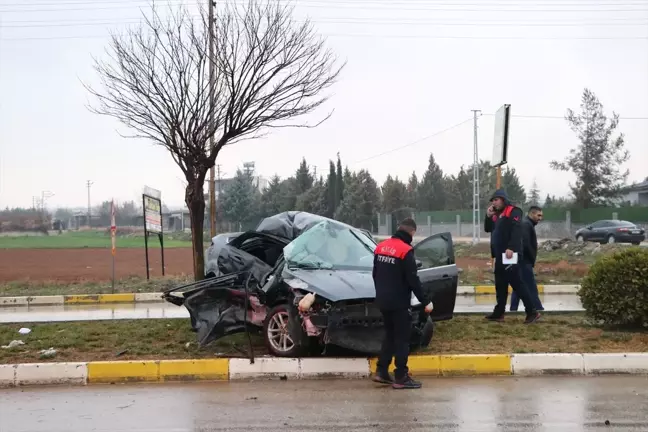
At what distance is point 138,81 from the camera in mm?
11430

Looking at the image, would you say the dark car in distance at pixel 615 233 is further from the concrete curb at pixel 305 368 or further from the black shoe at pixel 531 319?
the concrete curb at pixel 305 368

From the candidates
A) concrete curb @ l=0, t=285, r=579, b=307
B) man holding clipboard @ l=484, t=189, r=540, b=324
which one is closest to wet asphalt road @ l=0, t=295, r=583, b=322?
concrete curb @ l=0, t=285, r=579, b=307

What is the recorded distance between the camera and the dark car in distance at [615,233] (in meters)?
32.2

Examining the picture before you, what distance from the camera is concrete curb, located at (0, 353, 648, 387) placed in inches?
271

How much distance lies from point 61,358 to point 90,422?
2326 mm

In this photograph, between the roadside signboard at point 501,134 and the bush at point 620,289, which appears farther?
the roadside signboard at point 501,134

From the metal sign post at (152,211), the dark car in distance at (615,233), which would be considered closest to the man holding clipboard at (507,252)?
the metal sign post at (152,211)

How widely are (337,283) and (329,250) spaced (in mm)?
880

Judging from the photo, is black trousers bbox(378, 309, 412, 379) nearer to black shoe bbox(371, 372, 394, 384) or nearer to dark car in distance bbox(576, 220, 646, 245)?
black shoe bbox(371, 372, 394, 384)

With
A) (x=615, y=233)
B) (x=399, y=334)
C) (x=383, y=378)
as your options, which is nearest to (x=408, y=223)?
(x=399, y=334)

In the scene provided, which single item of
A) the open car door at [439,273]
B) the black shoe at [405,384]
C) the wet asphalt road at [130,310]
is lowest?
the wet asphalt road at [130,310]

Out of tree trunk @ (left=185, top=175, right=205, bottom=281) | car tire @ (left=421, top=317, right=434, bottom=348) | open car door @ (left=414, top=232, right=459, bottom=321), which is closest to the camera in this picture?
car tire @ (left=421, top=317, right=434, bottom=348)

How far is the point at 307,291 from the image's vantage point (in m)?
7.03

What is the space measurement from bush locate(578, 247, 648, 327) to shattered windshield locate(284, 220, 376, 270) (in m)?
2.88
